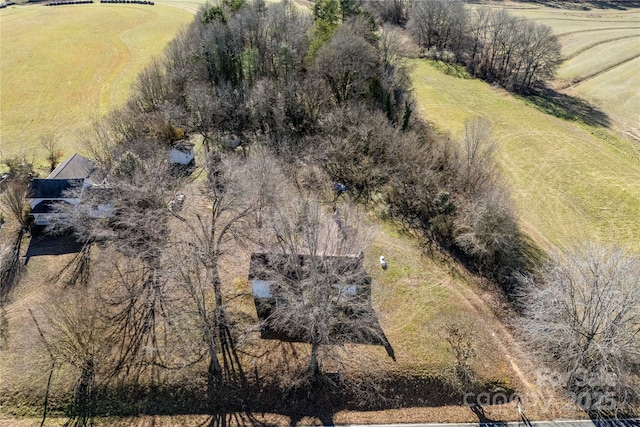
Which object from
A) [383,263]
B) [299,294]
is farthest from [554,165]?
[299,294]

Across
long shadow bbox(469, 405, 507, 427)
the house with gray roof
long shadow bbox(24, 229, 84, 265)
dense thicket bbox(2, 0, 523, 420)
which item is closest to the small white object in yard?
dense thicket bbox(2, 0, 523, 420)

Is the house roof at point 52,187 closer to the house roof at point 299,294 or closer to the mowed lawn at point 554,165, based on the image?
the house roof at point 299,294

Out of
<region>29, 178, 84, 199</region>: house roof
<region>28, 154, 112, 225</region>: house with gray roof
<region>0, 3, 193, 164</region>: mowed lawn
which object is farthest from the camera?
<region>0, 3, 193, 164</region>: mowed lawn

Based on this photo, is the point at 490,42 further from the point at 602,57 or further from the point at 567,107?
the point at 602,57

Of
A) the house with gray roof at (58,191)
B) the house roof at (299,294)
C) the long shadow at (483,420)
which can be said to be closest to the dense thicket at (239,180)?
the house with gray roof at (58,191)

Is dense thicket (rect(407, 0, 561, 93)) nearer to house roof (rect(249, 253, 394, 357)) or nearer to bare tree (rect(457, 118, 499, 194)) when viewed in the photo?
bare tree (rect(457, 118, 499, 194))

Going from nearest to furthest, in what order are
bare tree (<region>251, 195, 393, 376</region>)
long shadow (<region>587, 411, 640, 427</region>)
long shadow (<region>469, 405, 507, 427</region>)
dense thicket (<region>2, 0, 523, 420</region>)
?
1. bare tree (<region>251, 195, 393, 376</region>)
2. long shadow (<region>587, 411, 640, 427</region>)
3. long shadow (<region>469, 405, 507, 427</region>)
4. dense thicket (<region>2, 0, 523, 420</region>)

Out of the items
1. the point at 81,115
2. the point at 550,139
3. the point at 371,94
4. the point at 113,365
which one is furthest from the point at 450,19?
the point at 113,365
